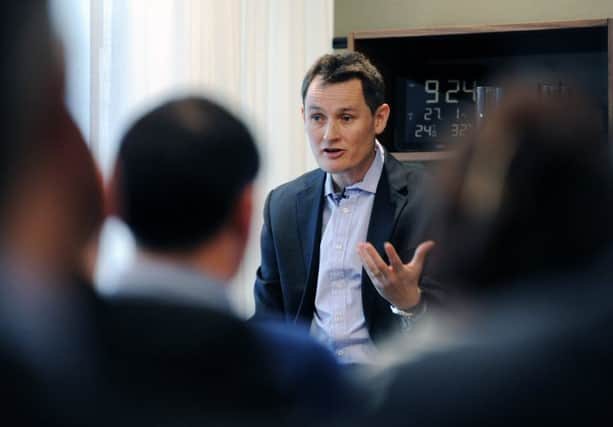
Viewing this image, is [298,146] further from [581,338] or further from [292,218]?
[581,338]

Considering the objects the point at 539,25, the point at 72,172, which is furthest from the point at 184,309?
the point at 539,25

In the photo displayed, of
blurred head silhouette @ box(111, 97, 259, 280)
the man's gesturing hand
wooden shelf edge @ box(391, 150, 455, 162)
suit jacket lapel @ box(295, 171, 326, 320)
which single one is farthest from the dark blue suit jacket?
blurred head silhouette @ box(111, 97, 259, 280)

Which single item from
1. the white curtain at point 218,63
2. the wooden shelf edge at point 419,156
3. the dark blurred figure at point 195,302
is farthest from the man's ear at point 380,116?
the dark blurred figure at point 195,302

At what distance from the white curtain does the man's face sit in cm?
15

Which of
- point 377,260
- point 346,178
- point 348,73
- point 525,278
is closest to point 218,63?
point 348,73

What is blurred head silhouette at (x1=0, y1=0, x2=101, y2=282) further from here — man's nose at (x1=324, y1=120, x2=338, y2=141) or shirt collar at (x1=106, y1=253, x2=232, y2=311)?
man's nose at (x1=324, y1=120, x2=338, y2=141)

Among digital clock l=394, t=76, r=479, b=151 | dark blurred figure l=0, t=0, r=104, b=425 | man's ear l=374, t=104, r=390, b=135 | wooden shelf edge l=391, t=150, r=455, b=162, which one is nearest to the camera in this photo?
dark blurred figure l=0, t=0, r=104, b=425

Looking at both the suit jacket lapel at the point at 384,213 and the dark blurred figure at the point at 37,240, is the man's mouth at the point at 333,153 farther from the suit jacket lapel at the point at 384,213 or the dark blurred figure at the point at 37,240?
the dark blurred figure at the point at 37,240

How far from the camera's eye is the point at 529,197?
0.64m

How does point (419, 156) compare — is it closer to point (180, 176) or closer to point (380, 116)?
point (380, 116)

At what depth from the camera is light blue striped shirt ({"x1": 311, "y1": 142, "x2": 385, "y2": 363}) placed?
199cm

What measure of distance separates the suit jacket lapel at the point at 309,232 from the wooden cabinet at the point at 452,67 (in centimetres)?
61

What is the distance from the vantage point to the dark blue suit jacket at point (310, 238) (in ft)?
6.56

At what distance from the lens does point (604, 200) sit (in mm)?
647
